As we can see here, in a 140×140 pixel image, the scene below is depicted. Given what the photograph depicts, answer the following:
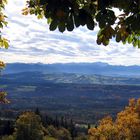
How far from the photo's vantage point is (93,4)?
25.8ft

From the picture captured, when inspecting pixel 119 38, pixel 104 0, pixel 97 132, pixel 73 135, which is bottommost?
pixel 73 135

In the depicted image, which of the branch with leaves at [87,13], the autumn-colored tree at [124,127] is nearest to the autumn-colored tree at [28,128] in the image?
the autumn-colored tree at [124,127]

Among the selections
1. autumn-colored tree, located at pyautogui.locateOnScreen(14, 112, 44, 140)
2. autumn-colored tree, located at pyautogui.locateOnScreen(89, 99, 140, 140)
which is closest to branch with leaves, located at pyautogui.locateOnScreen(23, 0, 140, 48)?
autumn-colored tree, located at pyautogui.locateOnScreen(89, 99, 140, 140)

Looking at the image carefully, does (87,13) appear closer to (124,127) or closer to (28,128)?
(124,127)

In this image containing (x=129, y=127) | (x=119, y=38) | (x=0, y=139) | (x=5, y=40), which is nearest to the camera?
(x=119, y=38)

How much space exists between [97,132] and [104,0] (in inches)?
3102

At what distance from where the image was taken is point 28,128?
129m

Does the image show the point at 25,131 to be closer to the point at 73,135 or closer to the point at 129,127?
the point at 73,135

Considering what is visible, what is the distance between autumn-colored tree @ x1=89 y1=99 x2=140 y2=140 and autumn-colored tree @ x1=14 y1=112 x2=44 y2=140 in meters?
43.9

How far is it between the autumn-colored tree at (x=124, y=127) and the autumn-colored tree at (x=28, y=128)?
43915 millimetres

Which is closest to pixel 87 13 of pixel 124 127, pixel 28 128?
pixel 124 127

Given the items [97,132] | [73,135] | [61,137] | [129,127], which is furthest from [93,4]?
[73,135]

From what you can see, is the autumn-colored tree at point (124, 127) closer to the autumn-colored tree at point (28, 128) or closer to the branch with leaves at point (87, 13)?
the autumn-colored tree at point (28, 128)

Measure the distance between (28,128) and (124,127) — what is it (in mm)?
61477
